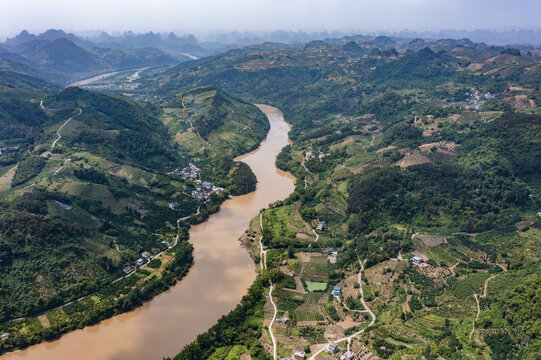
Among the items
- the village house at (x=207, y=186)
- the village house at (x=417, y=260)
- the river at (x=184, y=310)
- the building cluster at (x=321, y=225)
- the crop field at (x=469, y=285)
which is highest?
the village house at (x=207, y=186)

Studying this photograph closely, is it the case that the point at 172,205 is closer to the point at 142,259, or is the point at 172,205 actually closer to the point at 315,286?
the point at 142,259

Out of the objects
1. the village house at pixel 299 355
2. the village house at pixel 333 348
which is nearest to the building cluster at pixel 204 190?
the village house at pixel 299 355

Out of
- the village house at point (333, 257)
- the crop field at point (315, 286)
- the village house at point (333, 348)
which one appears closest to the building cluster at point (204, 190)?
the village house at point (333, 257)

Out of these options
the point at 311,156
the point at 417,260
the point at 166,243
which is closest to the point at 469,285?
the point at 417,260

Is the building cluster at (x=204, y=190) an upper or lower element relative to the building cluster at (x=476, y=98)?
lower

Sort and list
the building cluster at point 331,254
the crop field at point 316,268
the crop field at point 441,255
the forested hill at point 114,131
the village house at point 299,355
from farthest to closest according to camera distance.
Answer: the forested hill at point 114,131, the building cluster at point 331,254, the crop field at point 316,268, the crop field at point 441,255, the village house at point 299,355

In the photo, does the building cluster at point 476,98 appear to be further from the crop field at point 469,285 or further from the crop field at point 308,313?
the crop field at point 308,313

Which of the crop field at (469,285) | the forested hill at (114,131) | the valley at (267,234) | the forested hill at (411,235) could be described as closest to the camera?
the forested hill at (411,235)

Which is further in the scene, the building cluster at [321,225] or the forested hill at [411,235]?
the building cluster at [321,225]

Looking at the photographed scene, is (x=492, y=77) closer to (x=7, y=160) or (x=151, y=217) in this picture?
(x=151, y=217)
